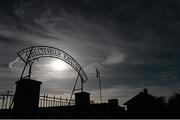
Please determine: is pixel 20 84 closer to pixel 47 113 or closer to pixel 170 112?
pixel 47 113

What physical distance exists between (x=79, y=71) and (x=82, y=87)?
1349 mm

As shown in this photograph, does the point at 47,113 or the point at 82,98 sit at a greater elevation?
the point at 82,98

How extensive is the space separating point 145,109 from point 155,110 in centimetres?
160

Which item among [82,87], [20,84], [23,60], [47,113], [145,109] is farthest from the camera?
[145,109]

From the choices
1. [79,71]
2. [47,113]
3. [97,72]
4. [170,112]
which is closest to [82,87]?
[79,71]

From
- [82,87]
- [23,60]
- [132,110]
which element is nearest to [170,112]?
[132,110]

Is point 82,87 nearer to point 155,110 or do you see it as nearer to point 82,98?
point 82,98

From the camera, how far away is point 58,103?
34.2 feet

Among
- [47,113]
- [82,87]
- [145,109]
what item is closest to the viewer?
[82,87]

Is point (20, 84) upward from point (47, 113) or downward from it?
upward

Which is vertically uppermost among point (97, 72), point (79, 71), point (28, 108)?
point (97, 72)

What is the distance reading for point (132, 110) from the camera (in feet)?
86.5

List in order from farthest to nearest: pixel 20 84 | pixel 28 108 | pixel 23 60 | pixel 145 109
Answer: pixel 145 109 → pixel 23 60 → pixel 20 84 → pixel 28 108

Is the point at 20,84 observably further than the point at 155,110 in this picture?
No
